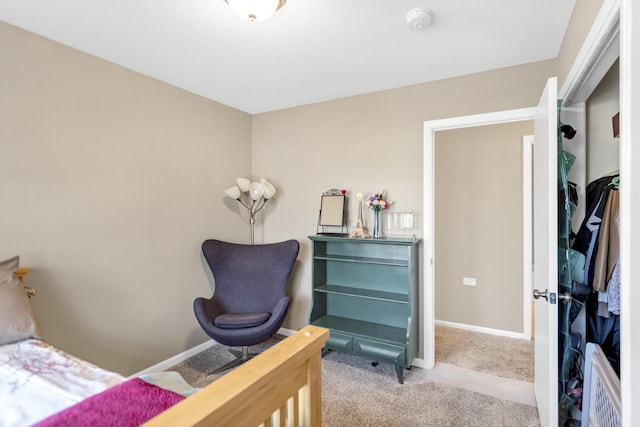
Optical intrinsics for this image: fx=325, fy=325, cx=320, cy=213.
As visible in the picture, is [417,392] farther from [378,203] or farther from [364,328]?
[378,203]

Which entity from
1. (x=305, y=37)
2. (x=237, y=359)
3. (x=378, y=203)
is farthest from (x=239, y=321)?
(x=305, y=37)

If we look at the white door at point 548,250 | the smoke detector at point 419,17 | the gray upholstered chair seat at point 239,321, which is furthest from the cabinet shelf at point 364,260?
the smoke detector at point 419,17

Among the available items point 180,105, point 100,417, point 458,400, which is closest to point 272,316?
point 458,400

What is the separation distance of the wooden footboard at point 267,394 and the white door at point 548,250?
1.15 m

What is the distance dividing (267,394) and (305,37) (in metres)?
1.98

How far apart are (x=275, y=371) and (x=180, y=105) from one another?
2.64 m

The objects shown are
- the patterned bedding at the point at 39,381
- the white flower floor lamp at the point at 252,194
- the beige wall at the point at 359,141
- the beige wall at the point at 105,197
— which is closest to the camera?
the patterned bedding at the point at 39,381

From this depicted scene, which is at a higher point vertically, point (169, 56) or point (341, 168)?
point (169, 56)

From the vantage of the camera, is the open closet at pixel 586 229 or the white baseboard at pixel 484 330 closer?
the open closet at pixel 586 229

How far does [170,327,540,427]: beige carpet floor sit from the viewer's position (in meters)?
2.06

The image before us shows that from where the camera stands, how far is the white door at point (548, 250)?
156 cm

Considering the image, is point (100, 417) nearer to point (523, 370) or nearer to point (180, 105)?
point (180, 105)

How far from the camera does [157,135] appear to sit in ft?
8.89

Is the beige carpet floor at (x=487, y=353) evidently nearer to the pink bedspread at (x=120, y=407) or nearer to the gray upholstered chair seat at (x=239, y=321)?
the gray upholstered chair seat at (x=239, y=321)
